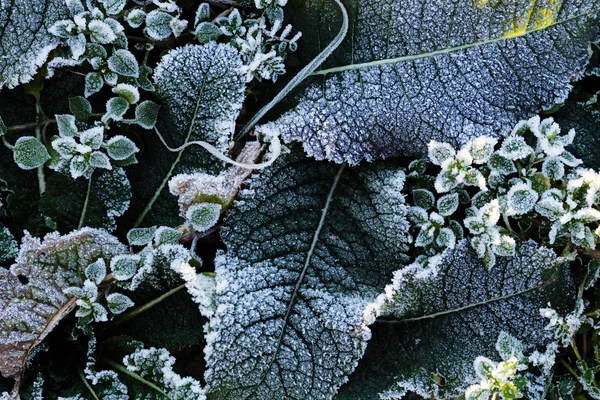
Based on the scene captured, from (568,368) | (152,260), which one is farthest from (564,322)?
(152,260)

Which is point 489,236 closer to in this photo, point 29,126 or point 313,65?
point 313,65

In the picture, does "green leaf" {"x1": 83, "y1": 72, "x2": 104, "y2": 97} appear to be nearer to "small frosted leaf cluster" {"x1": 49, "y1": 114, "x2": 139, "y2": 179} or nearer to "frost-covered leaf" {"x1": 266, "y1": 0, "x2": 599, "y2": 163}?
"small frosted leaf cluster" {"x1": 49, "y1": 114, "x2": 139, "y2": 179}

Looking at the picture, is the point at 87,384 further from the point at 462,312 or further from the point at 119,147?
the point at 462,312

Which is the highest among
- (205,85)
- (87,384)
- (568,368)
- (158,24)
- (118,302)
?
(158,24)

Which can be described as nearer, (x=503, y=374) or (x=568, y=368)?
(x=503, y=374)

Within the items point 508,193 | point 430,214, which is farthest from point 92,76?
point 508,193

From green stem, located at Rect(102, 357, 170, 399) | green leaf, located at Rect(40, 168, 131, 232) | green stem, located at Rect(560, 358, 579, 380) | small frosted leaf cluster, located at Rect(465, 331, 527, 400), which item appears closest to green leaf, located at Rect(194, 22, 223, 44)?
green leaf, located at Rect(40, 168, 131, 232)

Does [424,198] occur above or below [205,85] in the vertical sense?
below

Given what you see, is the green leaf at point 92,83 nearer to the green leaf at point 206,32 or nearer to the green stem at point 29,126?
the green stem at point 29,126
